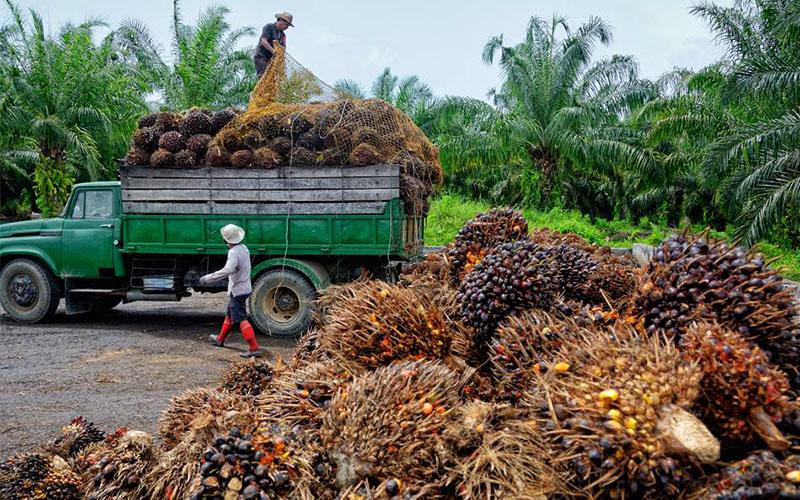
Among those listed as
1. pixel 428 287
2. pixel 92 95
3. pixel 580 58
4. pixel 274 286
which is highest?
pixel 580 58

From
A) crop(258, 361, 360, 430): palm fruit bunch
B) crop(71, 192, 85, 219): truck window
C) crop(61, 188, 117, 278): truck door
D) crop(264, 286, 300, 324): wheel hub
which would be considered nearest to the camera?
crop(258, 361, 360, 430): palm fruit bunch

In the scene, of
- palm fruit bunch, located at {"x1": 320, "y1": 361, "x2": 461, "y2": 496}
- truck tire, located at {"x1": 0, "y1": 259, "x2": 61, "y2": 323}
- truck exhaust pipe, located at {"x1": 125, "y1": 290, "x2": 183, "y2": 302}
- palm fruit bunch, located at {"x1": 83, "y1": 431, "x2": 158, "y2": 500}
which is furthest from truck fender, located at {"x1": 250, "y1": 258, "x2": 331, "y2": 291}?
palm fruit bunch, located at {"x1": 320, "y1": 361, "x2": 461, "y2": 496}

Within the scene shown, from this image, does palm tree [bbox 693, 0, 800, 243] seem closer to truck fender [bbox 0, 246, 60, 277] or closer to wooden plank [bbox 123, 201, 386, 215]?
wooden plank [bbox 123, 201, 386, 215]

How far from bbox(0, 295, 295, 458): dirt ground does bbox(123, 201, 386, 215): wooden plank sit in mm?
1792

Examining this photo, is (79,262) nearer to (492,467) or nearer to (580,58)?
(492,467)

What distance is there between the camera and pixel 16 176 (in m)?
31.2

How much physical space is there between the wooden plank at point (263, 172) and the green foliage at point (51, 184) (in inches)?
464

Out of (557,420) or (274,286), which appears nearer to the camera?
(557,420)

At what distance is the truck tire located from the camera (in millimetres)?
10359

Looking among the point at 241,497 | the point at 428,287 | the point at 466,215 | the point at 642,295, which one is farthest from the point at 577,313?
the point at 466,215

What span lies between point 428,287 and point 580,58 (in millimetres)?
18556

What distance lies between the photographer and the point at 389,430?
209 centimetres

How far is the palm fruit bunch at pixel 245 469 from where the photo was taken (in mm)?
2021

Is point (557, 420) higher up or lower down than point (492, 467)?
higher up
